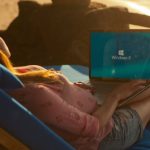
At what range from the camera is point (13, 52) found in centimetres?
361

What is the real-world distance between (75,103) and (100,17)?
1705 mm

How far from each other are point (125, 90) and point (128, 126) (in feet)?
0.51

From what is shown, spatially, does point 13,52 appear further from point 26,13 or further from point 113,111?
point 113,111

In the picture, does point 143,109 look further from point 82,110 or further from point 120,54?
point 120,54

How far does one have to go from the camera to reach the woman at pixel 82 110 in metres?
1.64

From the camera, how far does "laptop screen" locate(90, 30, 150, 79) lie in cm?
243

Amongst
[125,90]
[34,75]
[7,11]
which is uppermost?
[34,75]

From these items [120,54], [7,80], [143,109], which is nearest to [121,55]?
[120,54]

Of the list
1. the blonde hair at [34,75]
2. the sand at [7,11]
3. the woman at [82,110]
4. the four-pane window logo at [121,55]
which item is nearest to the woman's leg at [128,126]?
the woman at [82,110]

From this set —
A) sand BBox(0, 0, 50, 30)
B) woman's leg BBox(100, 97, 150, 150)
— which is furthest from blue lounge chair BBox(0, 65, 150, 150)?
sand BBox(0, 0, 50, 30)

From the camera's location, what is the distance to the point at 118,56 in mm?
2492

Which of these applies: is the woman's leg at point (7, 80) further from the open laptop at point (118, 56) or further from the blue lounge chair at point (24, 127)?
the open laptop at point (118, 56)

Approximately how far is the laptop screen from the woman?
1.18ft

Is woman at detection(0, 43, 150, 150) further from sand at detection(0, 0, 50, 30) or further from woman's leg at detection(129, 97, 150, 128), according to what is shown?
sand at detection(0, 0, 50, 30)
